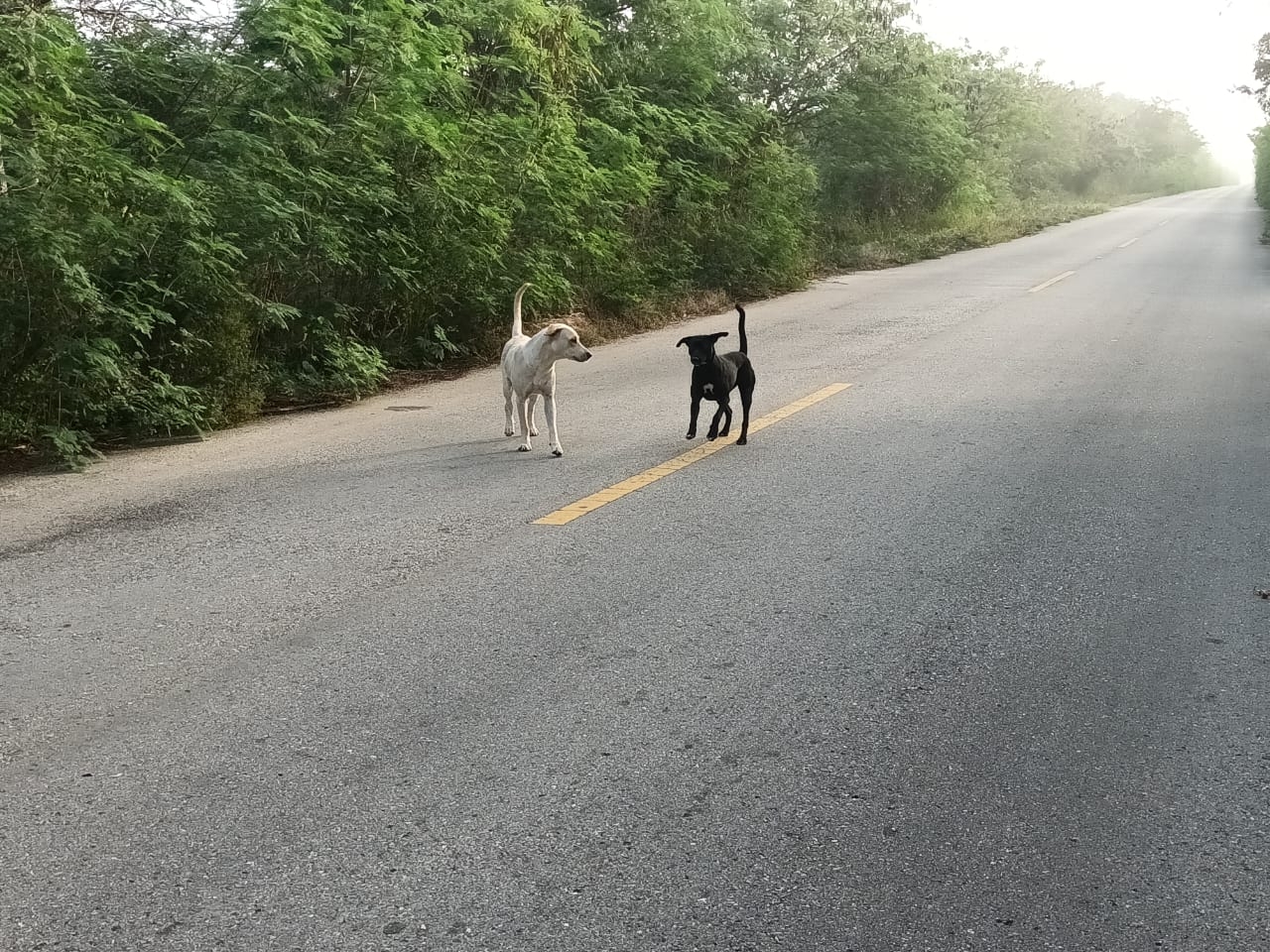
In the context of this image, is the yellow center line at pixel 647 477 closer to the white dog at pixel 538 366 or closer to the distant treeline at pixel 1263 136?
the white dog at pixel 538 366

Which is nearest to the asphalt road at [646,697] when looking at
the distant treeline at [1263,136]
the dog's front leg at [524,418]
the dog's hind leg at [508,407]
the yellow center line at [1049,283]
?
the dog's front leg at [524,418]

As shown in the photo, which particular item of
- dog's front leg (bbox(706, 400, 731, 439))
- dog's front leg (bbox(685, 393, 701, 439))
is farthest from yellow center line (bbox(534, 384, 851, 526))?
dog's front leg (bbox(685, 393, 701, 439))

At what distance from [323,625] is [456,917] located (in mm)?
2203

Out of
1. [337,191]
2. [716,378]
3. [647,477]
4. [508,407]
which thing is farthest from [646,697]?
[337,191]

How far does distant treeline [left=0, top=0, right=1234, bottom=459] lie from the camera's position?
27.1 ft

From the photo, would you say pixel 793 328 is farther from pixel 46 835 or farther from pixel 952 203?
pixel 952 203

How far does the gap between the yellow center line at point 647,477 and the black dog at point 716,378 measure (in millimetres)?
187

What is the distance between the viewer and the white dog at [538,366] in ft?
26.1

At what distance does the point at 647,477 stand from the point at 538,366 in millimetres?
1214

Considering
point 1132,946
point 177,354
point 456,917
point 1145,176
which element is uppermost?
point 1145,176

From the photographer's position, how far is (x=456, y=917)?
286 centimetres

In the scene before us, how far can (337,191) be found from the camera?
11.0 metres

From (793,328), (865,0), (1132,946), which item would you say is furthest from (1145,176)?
(1132,946)

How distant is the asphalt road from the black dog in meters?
0.30
